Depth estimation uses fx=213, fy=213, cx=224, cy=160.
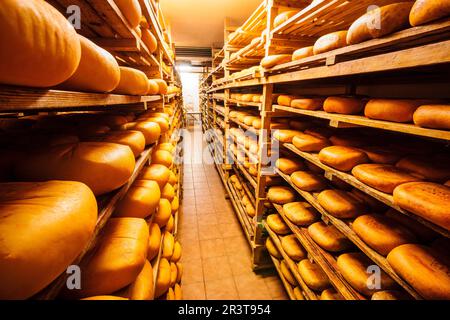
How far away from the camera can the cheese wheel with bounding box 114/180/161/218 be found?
4.17 ft

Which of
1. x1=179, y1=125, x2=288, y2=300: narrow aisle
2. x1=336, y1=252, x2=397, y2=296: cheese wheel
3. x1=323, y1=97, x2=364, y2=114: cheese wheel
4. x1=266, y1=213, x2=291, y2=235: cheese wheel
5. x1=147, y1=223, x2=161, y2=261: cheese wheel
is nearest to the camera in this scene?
x1=336, y1=252, x2=397, y2=296: cheese wheel

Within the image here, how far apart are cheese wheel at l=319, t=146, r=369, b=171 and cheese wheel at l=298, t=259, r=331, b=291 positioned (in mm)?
947

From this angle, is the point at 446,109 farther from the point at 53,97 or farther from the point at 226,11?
A: the point at 226,11

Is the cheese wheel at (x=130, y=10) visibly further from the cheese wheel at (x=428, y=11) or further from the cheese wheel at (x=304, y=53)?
the cheese wheel at (x=428, y=11)

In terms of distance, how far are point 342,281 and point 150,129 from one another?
1684mm

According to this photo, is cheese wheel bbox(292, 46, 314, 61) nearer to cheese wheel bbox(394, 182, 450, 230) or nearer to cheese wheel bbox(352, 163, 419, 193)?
cheese wheel bbox(352, 163, 419, 193)

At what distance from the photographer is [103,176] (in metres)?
0.86

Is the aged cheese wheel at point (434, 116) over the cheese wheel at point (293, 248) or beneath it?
over

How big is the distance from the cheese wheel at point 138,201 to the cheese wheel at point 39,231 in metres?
0.61

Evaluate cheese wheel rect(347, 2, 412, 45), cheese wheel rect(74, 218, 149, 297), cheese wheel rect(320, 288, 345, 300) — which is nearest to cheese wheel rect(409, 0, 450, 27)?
cheese wheel rect(347, 2, 412, 45)

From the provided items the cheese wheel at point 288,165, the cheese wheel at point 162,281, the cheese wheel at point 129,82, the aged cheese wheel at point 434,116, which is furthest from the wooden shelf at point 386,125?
the cheese wheel at point 162,281

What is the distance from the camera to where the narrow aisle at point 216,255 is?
7.75 ft

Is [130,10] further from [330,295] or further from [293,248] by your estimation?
[330,295]

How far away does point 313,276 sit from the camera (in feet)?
5.66
